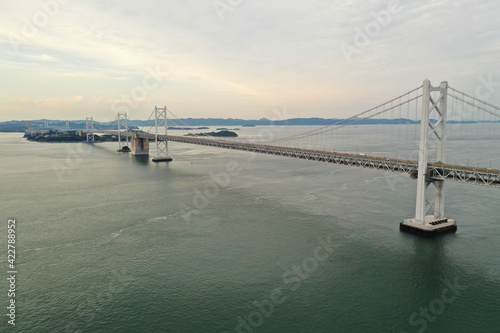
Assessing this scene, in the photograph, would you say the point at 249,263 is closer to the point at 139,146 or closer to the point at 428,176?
the point at 428,176

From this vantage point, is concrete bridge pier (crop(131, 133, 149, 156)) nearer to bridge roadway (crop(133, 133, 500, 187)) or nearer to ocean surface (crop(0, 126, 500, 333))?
ocean surface (crop(0, 126, 500, 333))

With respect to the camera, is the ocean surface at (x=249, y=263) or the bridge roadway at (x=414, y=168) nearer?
the ocean surface at (x=249, y=263)

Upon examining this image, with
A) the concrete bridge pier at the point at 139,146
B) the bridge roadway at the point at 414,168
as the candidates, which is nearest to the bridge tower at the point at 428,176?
the bridge roadway at the point at 414,168

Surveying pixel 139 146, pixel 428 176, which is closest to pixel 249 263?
pixel 428 176

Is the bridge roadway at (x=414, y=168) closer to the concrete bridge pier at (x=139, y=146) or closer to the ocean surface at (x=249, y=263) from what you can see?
the ocean surface at (x=249, y=263)

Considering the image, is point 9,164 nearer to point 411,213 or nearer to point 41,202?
point 41,202
